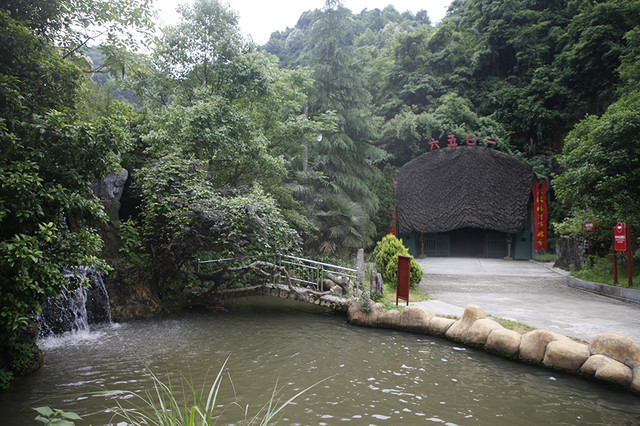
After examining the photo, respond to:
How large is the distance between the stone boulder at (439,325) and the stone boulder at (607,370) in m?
2.21

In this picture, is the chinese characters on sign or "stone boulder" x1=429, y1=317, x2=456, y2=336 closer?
"stone boulder" x1=429, y1=317, x2=456, y2=336

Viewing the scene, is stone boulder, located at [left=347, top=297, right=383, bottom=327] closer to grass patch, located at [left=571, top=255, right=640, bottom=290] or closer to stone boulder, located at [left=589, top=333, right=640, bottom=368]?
stone boulder, located at [left=589, top=333, right=640, bottom=368]

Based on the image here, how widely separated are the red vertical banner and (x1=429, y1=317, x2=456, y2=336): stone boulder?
627 inches

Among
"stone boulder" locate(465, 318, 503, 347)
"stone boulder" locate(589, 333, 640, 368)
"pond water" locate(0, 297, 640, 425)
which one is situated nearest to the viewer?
"pond water" locate(0, 297, 640, 425)

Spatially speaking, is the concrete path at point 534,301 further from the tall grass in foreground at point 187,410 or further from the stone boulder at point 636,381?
the tall grass in foreground at point 187,410

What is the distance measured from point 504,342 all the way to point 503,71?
82.4ft

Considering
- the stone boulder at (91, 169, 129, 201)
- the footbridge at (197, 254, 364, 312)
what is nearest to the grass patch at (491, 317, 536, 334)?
the footbridge at (197, 254, 364, 312)

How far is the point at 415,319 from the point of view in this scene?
7.75 metres

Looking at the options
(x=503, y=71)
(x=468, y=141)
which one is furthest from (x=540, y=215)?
(x=503, y=71)

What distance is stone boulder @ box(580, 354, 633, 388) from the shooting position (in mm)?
5062

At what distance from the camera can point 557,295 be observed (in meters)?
10.6

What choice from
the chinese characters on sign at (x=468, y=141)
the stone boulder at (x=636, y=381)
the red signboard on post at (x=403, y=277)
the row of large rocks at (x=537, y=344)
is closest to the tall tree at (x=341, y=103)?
the chinese characters on sign at (x=468, y=141)

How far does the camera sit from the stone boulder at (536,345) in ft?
19.4

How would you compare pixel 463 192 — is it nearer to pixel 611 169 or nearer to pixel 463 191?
pixel 463 191
